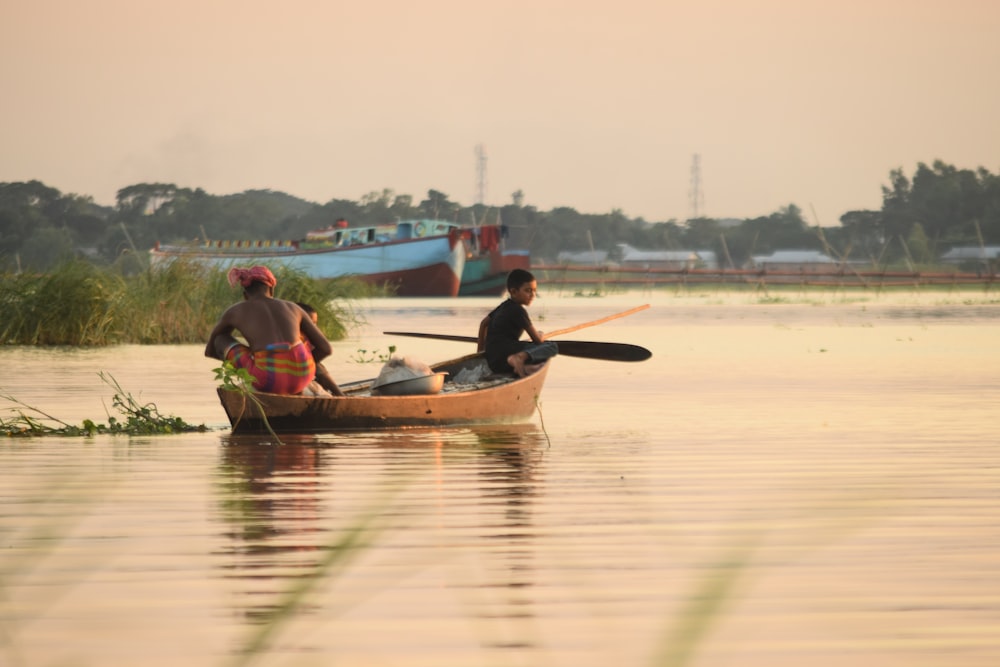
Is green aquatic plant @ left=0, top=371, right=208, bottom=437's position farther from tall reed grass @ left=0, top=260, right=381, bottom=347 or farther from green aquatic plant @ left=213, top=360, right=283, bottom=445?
tall reed grass @ left=0, top=260, right=381, bottom=347

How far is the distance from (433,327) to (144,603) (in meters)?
26.9

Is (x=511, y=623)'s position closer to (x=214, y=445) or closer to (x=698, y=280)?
(x=214, y=445)

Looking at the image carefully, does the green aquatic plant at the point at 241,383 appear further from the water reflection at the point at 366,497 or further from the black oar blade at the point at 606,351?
the black oar blade at the point at 606,351

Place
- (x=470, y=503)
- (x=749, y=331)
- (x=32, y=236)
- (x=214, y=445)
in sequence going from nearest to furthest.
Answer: (x=470, y=503), (x=214, y=445), (x=749, y=331), (x=32, y=236)

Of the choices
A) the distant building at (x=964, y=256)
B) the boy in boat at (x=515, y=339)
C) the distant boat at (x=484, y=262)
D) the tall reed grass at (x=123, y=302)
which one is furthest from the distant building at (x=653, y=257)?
the boy in boat at (x=515, y=339)

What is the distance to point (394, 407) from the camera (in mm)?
12227

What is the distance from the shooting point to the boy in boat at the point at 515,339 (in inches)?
516

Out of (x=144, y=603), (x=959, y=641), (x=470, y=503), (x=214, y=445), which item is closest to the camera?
(x=959, y=641)

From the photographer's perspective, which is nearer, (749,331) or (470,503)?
(470,503)

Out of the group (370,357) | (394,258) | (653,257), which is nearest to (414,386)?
(370,357)

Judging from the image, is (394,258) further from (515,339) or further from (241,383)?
(241,383)

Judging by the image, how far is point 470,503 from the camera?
328 inches

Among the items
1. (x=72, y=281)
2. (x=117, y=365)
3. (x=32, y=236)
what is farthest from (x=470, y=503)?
(x=32, y=236)

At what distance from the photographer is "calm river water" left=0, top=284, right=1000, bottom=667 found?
16.7ft
